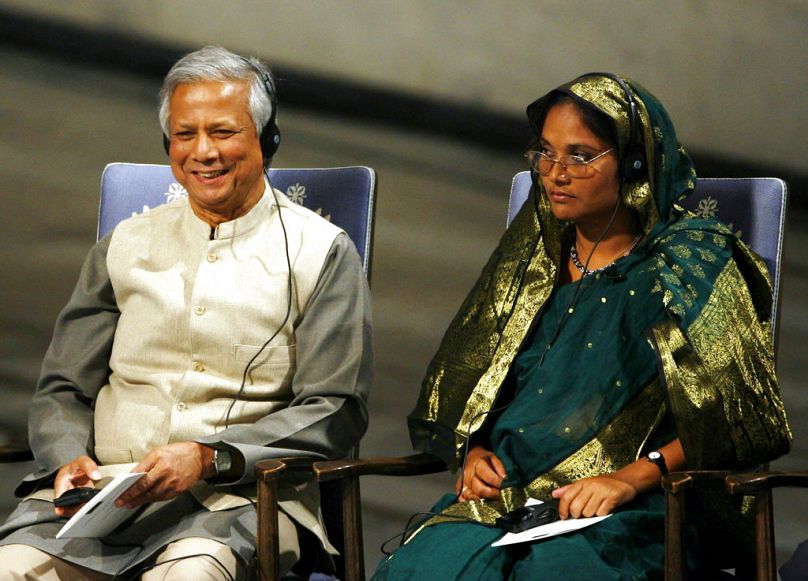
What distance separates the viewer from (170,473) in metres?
2.20

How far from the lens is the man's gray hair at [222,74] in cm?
245

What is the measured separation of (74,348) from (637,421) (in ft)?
3.71

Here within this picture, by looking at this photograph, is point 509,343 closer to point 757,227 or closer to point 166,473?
point 757,227

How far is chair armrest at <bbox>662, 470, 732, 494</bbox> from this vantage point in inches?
78.1

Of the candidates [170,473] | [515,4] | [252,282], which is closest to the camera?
[170,473]

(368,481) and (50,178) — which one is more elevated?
(50,178)

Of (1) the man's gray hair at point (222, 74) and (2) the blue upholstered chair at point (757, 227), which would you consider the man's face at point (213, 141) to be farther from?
(2) the blue upholstered chair at point (757, 227)

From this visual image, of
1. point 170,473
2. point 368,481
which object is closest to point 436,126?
point 368,481

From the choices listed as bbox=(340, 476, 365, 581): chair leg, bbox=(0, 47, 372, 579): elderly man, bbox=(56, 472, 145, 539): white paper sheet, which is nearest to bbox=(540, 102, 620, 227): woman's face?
bbox=(0, 47, 372, 579): elderly man

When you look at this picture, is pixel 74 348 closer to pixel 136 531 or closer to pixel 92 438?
pixel 92 438

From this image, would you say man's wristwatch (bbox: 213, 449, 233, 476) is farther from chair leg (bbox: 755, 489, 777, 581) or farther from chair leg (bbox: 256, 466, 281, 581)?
chair leg (bbox: 755, 489, 777, 581)

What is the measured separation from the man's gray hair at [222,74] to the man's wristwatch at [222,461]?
659 mm

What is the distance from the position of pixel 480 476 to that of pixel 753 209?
2.62 ft

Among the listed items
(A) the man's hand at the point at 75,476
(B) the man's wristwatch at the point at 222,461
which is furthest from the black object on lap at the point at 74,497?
(B) the man's wristwatch at the point at 222,461
